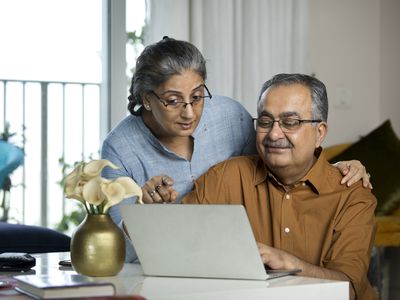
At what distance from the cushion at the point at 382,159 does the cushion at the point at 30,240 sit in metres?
1.63

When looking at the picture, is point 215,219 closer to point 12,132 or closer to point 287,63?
point 287,63

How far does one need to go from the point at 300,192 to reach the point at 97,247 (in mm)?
696

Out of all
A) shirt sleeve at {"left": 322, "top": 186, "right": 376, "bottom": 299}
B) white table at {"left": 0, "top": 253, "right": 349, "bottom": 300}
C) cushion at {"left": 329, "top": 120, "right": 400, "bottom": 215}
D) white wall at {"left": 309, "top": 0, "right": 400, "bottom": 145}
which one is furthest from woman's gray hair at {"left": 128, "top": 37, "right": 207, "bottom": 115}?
white wall at {"left": 309, "top": 0, "right": 400, "bottom": 145}

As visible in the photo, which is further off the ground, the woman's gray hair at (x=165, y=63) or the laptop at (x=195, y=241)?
the woman's gray hair at (x=165, y=63)

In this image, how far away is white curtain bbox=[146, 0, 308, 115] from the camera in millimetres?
4211

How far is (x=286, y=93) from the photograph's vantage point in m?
2.38

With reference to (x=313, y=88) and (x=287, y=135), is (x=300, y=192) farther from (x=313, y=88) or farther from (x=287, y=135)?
(x=313, y=88)

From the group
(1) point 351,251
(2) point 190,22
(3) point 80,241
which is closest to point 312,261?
(1) point 351,251

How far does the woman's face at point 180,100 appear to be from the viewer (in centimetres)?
250

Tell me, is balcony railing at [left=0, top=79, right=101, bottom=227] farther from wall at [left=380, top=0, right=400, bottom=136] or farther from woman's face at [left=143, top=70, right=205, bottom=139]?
woman's face at [left=143, top=70, right=205, bottom=139]

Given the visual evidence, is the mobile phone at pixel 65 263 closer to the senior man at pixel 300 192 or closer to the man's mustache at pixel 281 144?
the senior man at pixel 300 192

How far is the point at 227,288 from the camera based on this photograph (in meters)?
1.80

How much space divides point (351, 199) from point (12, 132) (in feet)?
10.2

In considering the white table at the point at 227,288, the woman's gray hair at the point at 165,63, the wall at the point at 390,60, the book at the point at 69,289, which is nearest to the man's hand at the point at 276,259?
the white table at the point at 227,288
